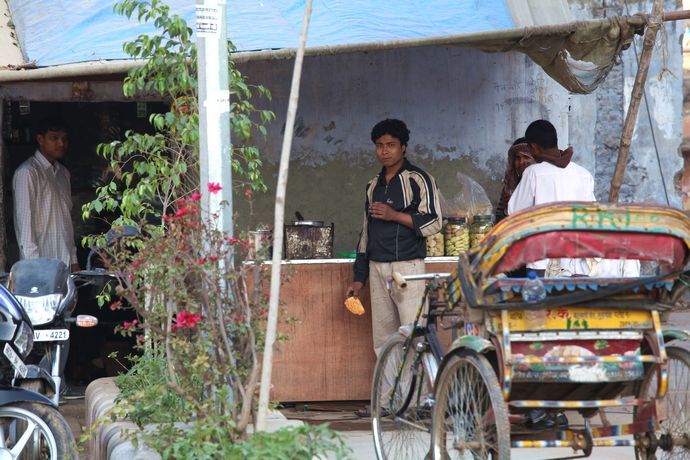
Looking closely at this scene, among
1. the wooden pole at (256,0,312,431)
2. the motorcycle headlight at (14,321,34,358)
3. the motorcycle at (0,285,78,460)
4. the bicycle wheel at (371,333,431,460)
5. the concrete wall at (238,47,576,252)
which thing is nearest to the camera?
the wooden pole at (256,0,312,431)

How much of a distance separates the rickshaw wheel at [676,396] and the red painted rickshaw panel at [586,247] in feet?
1.54

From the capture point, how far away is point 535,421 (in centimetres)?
450

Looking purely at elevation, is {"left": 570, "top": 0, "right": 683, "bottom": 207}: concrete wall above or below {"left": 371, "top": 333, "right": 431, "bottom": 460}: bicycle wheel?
above

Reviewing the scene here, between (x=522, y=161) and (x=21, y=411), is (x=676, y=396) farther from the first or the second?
(x=522, y=161)

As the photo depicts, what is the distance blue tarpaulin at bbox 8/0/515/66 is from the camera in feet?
20.5

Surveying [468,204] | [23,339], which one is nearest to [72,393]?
[468,204]

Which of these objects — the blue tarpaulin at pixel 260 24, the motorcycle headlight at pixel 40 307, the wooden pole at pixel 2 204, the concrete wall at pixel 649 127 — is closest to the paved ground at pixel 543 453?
the motorcycle headlight at pixel 40 307

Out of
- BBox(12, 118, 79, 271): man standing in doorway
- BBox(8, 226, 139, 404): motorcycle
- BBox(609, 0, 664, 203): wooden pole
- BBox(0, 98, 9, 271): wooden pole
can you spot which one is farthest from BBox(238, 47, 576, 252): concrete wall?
BBox(8, 226, 139, 404): motorcycle

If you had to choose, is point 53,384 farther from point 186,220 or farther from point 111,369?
point 111,369

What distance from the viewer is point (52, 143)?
8.34 metres

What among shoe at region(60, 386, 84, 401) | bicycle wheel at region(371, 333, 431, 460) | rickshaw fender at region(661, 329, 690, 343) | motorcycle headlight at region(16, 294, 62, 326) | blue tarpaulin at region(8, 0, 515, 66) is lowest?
shoe at region(60, 386, 84, 401)

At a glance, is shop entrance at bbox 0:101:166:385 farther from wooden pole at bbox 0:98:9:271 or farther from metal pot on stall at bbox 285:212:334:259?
metal pot on stall at bbox 285:212:334:259

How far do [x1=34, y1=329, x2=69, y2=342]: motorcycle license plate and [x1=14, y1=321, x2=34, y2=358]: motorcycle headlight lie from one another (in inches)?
14.9

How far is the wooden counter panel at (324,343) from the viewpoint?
746 cm
